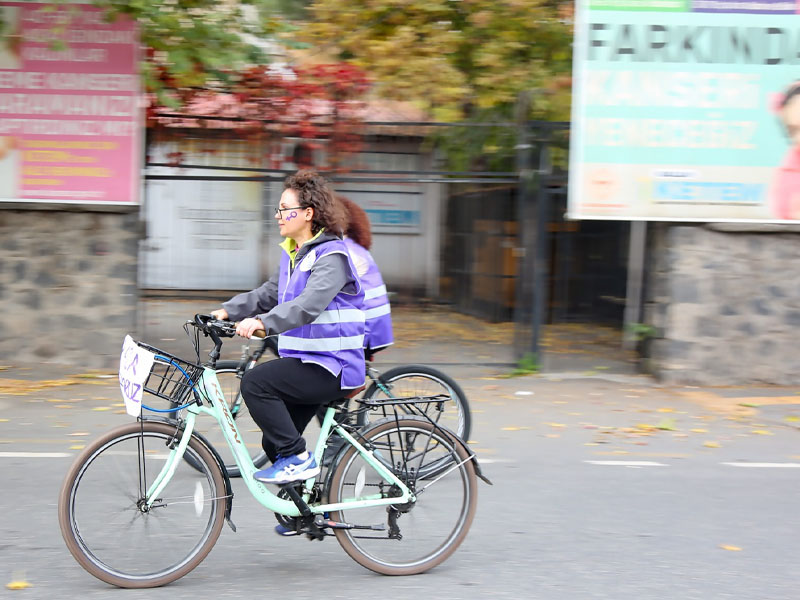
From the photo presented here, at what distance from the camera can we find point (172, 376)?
160 inches

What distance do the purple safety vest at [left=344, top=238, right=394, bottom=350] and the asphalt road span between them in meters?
1.13

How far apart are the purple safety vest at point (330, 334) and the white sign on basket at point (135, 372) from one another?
2.01 feet

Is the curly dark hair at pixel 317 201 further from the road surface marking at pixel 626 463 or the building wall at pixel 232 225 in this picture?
the building wall at pixel 232 225

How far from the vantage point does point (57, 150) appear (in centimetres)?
912

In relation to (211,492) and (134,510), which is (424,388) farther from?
(134,510)

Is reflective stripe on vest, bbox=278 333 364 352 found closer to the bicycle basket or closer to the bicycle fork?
the bicycle basket

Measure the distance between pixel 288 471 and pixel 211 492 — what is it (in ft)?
1.13

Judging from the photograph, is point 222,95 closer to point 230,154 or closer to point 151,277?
point 230,154

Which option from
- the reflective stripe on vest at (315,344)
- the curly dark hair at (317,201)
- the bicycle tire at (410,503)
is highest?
the curly dark hair at (317,201)

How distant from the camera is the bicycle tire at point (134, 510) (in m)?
3.94

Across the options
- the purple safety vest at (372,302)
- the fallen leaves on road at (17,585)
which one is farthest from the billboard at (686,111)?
the fallen leaves on road at (17,585)

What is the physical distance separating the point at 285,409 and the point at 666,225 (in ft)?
20.7

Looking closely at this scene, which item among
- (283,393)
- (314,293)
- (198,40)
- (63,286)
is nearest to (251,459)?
(283,393)

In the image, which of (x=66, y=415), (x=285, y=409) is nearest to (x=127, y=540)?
(x=285, y=409)
